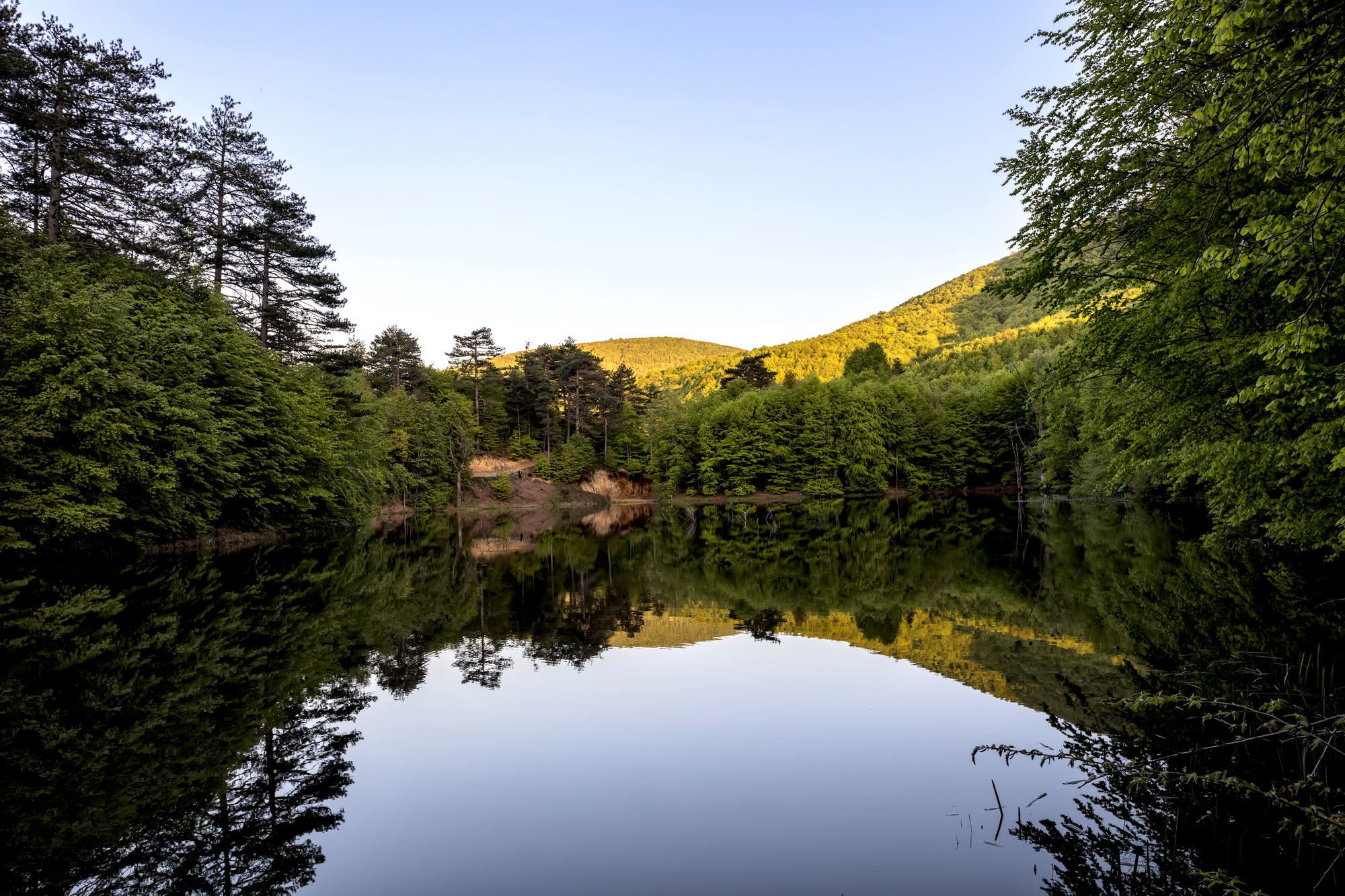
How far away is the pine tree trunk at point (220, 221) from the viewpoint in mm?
30688

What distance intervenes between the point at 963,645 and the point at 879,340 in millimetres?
149933

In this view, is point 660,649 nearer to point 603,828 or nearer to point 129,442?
point 603,828

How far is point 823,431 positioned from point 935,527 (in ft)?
130

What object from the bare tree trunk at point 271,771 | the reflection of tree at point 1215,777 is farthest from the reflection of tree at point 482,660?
the reflection of tree at point 1215,777

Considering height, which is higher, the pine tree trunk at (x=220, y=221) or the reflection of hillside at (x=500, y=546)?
the pine tree trunk at (x=220, y=221)

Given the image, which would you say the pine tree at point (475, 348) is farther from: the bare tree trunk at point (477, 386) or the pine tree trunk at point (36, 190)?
the pine tree trunk at point (36, 190)

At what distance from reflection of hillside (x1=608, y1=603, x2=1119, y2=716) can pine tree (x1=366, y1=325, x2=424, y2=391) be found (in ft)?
206

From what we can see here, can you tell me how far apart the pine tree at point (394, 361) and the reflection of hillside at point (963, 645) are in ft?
206

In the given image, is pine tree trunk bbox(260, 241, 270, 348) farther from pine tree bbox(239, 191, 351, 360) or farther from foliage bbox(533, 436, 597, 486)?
foliage bbox(533, 436, 597, 486)

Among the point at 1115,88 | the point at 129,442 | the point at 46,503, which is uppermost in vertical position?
the point at 1115,88

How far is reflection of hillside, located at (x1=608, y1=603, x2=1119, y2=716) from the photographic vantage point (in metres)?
9.09

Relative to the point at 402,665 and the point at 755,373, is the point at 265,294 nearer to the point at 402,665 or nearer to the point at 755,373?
the point at 402,665

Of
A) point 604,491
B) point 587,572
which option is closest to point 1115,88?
point 587,572

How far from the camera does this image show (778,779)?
6516 mm
